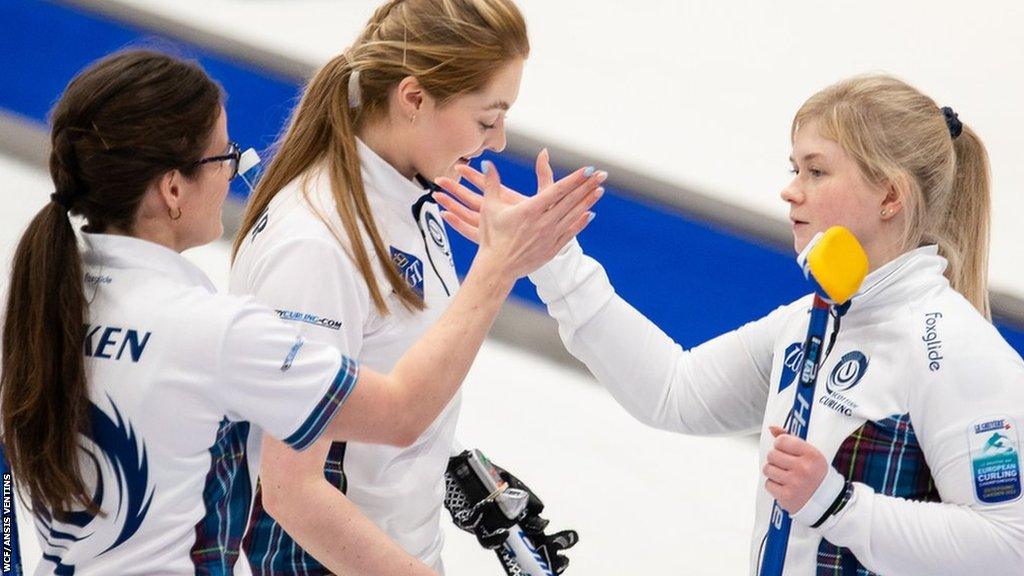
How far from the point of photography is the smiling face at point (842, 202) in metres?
2.03

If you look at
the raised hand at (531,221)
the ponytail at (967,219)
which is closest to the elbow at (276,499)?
the raised hand at (531,221)

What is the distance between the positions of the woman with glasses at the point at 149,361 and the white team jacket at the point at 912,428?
1.70ft

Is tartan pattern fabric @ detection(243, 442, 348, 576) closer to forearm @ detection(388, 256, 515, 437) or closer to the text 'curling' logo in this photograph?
forearm @ detection(388, 256, 515, 437)

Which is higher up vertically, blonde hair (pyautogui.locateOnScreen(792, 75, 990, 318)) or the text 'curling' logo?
blonde hair (pyautogui.locateOnScreen(792, 75, 990, 318))

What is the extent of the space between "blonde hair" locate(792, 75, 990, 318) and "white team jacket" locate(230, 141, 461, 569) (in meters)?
0.58

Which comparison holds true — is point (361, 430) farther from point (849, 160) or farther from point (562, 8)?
point (562, 8)

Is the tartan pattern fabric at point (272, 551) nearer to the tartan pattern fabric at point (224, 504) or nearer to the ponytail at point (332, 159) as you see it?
the tartan pattern fabric at point (224, 504)

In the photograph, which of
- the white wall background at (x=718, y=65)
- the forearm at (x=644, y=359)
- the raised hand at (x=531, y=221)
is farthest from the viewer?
the white wall background at (x=718, y=65)

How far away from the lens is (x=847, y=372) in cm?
199

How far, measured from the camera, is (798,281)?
4.09 metres

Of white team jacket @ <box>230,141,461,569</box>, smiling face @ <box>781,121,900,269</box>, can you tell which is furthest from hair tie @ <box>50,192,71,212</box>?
smiling face @ <box>781,121,900,269</box>

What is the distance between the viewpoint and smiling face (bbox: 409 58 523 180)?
204 centimetres

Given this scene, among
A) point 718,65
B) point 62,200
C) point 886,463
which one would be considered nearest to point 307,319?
point 62,200

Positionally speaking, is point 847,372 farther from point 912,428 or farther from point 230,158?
point 230,158
